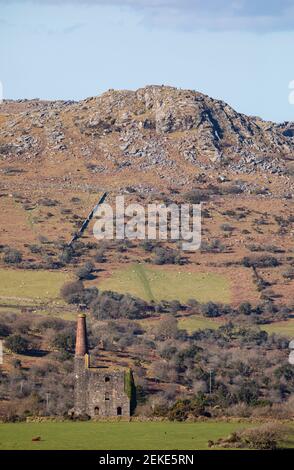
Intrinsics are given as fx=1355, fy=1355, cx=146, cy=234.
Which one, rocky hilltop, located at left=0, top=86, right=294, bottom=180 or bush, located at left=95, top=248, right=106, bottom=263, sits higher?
Answer: rocky hilltop, located at left=0, top=86, right=294, bottom=180

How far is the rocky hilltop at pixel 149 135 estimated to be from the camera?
158625 mm

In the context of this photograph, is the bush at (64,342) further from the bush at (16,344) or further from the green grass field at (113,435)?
the green grass field at (113,435)

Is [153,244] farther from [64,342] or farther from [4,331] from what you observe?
[64,342]

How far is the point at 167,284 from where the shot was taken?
12138 cm

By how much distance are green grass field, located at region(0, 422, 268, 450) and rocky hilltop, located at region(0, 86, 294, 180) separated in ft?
310

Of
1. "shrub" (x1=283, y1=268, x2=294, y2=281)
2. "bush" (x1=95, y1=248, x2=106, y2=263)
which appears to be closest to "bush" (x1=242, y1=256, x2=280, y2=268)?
"shrub" (x1=283, y1=268, x2=294, y2=281)

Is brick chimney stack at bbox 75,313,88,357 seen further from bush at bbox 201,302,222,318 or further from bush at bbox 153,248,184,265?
bush at bbox 153,248,184,265

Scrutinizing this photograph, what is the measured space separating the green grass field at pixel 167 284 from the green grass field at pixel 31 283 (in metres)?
4.29

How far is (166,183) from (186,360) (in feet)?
202

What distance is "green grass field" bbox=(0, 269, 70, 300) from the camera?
377 ft

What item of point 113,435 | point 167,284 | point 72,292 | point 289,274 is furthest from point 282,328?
point 113,435

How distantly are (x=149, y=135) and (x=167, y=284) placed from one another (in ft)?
142
